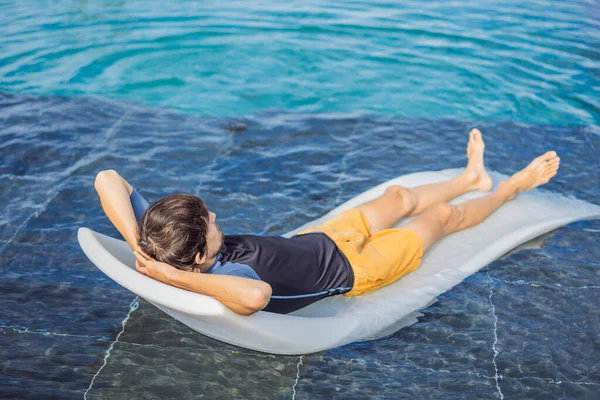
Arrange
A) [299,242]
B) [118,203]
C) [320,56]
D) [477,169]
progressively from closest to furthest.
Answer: [118,203] < [299,242] < [477,169] < [320,56]

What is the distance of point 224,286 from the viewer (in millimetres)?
3113

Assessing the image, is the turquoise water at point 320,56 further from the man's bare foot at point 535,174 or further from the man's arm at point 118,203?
the man's arm at point 118,203

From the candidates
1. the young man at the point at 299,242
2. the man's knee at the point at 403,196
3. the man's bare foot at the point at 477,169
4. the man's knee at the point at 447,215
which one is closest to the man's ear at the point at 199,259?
the young man at the point at 299,242

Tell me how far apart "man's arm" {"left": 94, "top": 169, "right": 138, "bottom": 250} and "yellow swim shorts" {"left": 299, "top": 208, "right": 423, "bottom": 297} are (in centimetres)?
107

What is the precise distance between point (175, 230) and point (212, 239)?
0.78 ft

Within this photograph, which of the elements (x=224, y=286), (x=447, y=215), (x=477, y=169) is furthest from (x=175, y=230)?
(x=477, y=169)

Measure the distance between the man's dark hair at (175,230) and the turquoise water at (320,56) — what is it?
13.6 feet

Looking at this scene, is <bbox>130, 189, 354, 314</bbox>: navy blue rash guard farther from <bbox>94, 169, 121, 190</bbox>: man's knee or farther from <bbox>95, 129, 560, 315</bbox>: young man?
<bbox>94, 169, 121, 190</bbox>: man's knee

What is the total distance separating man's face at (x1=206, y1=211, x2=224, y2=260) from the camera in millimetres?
3219

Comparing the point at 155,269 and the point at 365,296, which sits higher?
the point at 155,269

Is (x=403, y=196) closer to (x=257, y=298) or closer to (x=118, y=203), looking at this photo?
(x=257, y=298)

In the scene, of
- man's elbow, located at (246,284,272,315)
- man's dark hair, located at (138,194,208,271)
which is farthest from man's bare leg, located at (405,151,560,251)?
man's dark hair, located at (138,194,208,271)

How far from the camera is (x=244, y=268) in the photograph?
337 centimetres

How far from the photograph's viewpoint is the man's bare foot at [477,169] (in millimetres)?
5039
